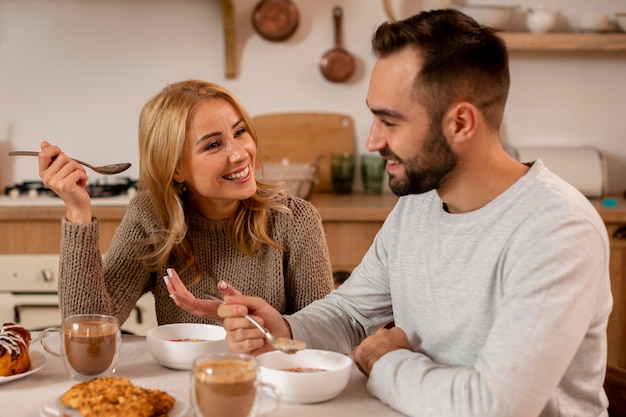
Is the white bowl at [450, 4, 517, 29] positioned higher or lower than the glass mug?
higher

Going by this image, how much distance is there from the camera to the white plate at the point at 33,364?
136cm

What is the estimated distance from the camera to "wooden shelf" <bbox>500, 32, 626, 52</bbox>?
319cm

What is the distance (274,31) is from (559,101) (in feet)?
3.79

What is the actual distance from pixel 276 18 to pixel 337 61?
288 mm

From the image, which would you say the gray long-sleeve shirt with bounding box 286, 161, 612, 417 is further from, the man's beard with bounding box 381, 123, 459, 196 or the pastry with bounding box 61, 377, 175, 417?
the pastry with bounding box 61, 377, 175, 417

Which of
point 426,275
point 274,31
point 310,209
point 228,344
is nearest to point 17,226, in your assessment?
point 274,31

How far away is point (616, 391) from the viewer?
1.38 m

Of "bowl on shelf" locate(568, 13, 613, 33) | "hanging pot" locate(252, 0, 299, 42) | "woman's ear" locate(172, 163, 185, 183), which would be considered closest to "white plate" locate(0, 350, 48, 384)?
"woman's ear" locate(172, 163, 185, 183)

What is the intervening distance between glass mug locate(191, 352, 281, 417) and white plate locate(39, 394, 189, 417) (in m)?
0.07

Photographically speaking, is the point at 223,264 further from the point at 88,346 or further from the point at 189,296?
the point at 88,346

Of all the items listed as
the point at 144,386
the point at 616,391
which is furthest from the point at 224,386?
the point at 616,391

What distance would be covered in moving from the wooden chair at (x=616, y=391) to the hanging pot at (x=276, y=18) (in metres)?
2.23

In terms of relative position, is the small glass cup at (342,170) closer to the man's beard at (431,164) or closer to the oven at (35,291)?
the oven at (35,291)

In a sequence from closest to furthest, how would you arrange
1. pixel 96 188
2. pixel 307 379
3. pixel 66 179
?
pixel 307 379, pixel 66 179, pixel 96 188
